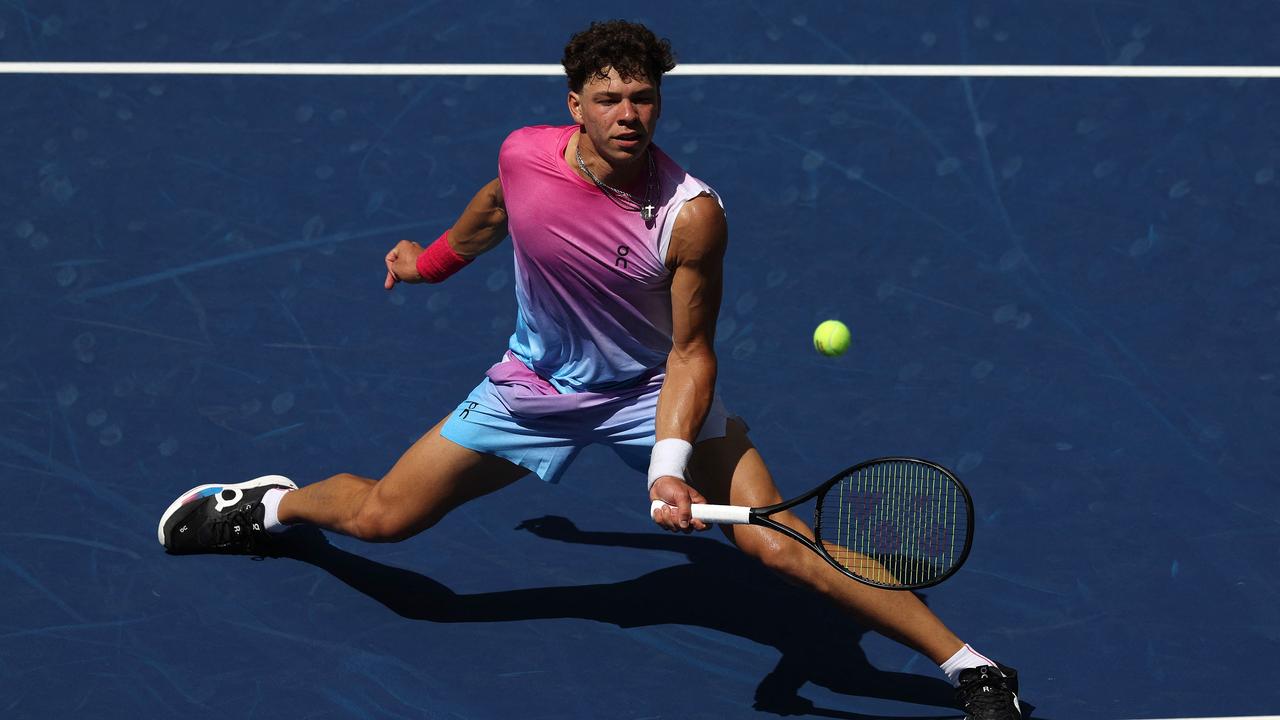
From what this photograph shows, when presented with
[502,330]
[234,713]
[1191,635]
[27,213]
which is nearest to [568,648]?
[234,713]

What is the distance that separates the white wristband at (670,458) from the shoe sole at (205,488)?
1.57 metres

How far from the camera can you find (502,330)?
6473mm

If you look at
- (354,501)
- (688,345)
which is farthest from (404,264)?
(688,345)

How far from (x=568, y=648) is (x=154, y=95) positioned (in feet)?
10.6

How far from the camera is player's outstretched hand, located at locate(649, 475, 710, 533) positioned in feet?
15.1

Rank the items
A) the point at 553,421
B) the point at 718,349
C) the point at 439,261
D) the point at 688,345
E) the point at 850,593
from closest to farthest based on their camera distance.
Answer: the point at 688,345, the point at 850,593, the point at 553,421, the point at 439,261, the point at 718,349

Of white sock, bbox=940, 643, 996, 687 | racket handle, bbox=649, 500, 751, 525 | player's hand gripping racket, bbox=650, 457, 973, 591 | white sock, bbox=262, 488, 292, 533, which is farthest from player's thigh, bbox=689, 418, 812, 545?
white sock, bbox=262, 488, 292, 533

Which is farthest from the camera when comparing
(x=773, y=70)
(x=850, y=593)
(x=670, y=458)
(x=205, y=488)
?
(x=773, y=70)

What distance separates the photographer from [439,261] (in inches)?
214

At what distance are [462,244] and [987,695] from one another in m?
2.09

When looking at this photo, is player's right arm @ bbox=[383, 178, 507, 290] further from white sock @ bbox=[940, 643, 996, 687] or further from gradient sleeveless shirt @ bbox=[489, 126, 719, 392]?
white sock @ bbox=[940, 643, 996, 687]

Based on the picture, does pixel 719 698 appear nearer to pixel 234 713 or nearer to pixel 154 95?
pixel 234 713

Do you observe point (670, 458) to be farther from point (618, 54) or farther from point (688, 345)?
point (618, 54)

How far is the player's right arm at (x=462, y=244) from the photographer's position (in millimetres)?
5219
